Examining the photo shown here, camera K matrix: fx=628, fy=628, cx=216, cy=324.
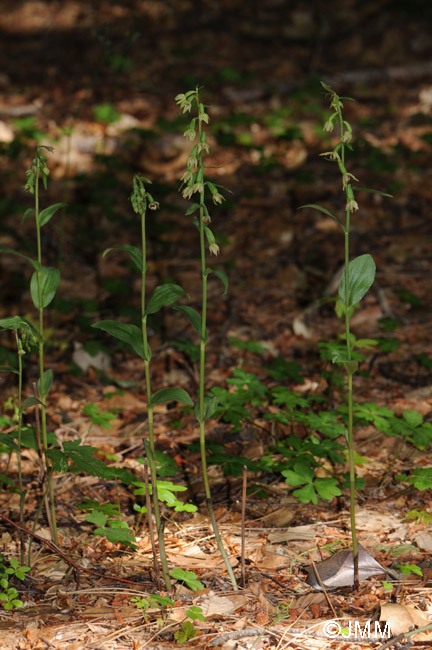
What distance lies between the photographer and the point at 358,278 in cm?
206

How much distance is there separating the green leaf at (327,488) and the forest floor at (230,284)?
0.17m

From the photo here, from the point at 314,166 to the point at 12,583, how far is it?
523 cm

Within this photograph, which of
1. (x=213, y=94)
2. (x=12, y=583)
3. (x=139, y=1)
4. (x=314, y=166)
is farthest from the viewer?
(x=139, y=1)

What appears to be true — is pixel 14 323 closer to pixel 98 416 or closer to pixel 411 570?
pixel 98 416

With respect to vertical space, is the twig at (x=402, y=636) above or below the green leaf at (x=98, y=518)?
below

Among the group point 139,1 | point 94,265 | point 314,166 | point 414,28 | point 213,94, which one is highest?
point 139,1

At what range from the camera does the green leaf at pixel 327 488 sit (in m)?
2.42

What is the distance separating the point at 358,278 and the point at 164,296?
0.64m

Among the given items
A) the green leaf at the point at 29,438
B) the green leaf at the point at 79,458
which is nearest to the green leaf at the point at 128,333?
the green leaf at the point at 79,458

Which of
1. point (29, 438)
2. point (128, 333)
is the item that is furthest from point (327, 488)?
point (29, 438)

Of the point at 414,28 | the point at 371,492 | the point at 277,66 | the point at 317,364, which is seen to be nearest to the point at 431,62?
the point at 414,28

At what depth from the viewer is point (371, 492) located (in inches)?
108

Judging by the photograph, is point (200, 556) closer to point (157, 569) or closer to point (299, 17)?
point (157, 569)

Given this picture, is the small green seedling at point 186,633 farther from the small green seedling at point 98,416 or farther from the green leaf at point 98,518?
the small green seedling at point 98,416
